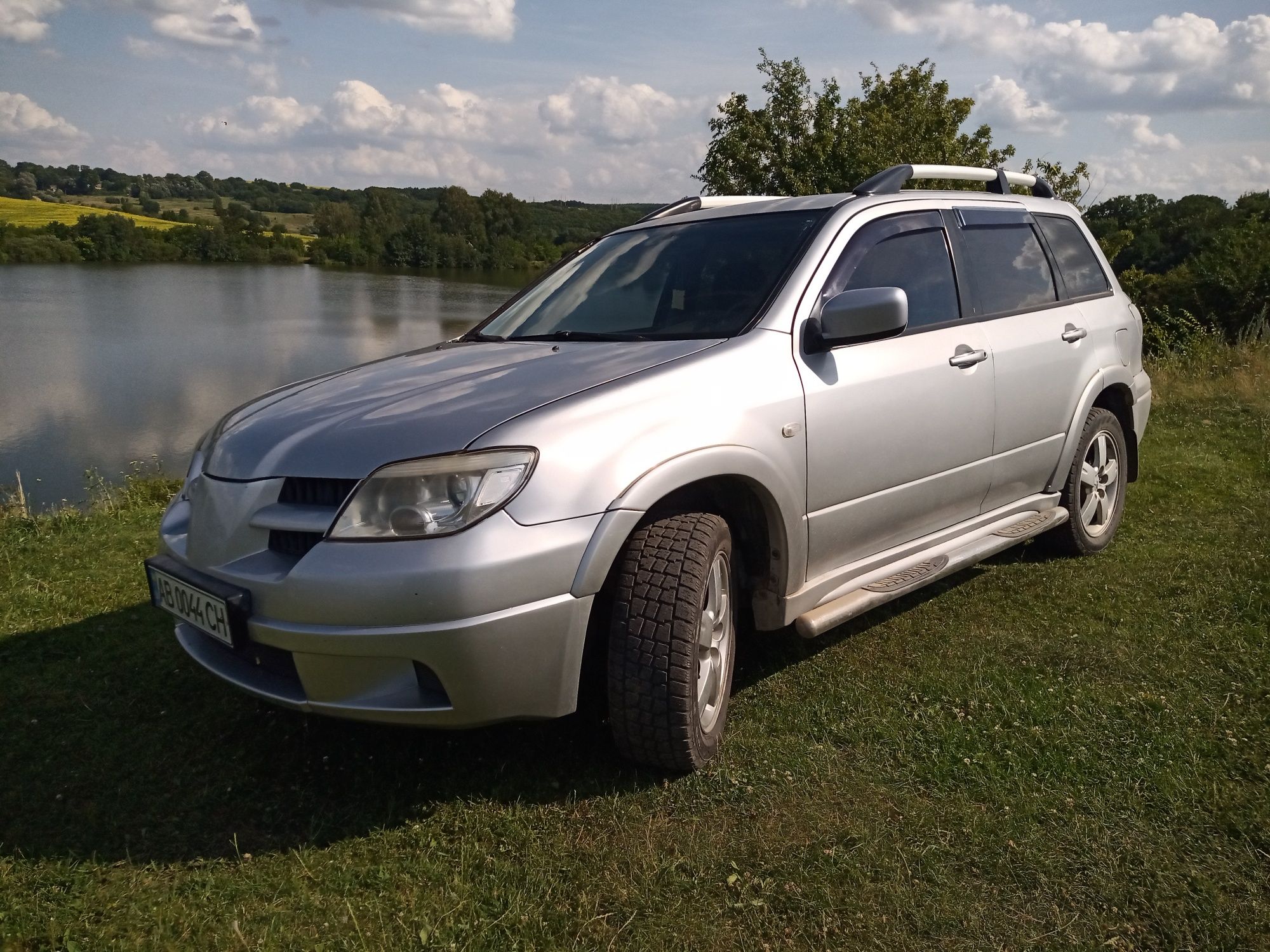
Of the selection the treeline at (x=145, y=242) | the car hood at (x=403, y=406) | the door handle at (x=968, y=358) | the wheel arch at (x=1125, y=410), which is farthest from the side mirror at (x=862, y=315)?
the treeline at (x=145, y=242)

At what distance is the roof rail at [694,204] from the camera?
163 inches

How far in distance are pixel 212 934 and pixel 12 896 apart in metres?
0.55

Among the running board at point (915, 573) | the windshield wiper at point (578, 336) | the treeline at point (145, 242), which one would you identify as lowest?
the running board at point (915, 573)

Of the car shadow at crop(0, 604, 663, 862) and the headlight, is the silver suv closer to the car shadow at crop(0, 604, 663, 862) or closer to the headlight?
the headlight

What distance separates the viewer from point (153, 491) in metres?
9.22

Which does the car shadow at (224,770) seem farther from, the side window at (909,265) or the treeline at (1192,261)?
the treeline at (1192,261)

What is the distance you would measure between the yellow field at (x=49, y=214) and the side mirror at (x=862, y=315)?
172ft

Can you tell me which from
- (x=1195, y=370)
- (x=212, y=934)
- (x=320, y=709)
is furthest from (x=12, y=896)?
(x=1195, y=370)

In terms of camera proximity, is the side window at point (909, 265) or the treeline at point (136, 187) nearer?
the side window at point (909, 265)

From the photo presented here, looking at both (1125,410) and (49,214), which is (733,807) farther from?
(49,214)

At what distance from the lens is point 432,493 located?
239 centimetres

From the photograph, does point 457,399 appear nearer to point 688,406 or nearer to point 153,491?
point 688,406

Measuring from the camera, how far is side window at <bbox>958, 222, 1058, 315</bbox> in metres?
4.00

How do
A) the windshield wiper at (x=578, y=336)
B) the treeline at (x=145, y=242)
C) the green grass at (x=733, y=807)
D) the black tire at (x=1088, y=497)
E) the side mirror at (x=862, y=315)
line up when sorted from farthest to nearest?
the treeline at (x=145, y=242) → the black tire at (x=1088, y=497) → the windshield wiper at (x=578, y=336) → the side mirror at (x=862, y=315) → the green grass at (x=733, y=807)
